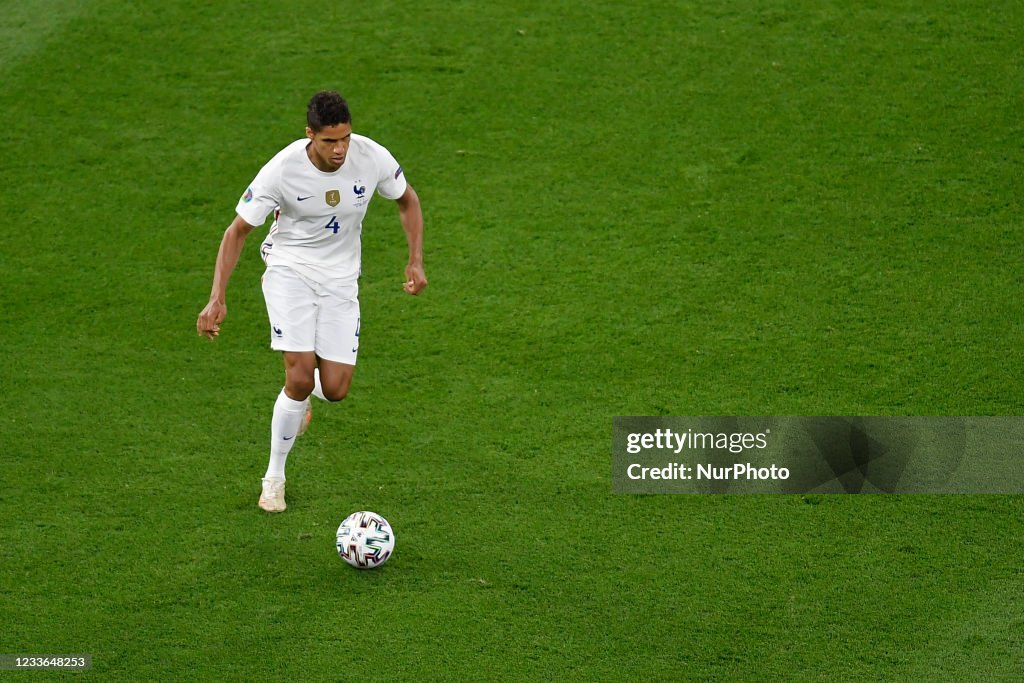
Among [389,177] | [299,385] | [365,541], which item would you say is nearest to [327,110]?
[389,177]

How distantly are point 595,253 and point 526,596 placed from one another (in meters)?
2.88

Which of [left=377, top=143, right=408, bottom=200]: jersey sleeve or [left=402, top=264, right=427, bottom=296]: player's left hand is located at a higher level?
[left=377, top=143, right=408, bottom=200]: jersey sleeve

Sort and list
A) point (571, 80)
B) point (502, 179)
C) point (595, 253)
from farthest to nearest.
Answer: point (571, 80) < point (502, 179) < point (595, 253)

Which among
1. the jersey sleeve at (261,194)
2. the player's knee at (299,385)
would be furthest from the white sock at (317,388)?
the jersey sleeve at (261,194)

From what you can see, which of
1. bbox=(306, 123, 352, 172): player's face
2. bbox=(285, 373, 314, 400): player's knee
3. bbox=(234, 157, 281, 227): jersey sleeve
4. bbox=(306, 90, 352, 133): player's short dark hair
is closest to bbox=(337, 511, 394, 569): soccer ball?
bbox=(285, 373, 314, 400): player's knee

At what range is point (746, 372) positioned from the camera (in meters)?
6.81

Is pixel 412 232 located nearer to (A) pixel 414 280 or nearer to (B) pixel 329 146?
(A) pixel 414 280

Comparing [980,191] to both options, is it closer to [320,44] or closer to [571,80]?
[571,80]

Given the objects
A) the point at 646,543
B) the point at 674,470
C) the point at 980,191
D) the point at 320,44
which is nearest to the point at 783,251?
the point at 980,191

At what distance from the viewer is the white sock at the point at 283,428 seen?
5.81m

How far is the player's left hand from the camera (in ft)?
19.2

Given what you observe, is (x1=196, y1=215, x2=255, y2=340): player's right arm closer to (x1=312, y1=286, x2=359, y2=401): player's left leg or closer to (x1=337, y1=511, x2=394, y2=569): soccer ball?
(x1=312, y1=286, x2=359, y2=401): player's left leg

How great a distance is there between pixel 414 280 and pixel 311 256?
0.49 metres

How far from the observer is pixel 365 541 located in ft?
18.1
